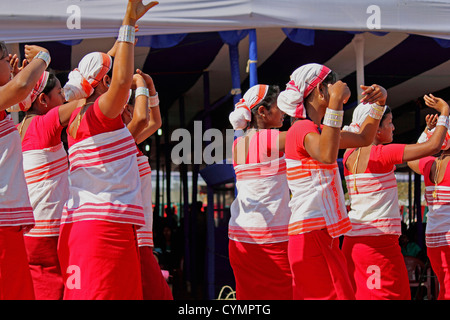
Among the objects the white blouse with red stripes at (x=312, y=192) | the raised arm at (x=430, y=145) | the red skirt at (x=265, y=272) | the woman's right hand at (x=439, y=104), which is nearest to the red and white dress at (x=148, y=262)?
the red skirt at (x=265, y=272)

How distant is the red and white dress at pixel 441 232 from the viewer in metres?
4.27

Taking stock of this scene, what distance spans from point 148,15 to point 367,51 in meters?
2.55

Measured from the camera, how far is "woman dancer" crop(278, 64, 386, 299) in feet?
8.77

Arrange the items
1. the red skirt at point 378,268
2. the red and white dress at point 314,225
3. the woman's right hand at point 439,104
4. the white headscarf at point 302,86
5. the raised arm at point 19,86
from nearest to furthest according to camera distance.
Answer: the raised arm at point 19,86 < the red and white dress at point 314,225 < the white headscarf at point 302,86 < the red skirt at point 378,268 < the woman's right hand at point 439,104

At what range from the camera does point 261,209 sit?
3.35 meters

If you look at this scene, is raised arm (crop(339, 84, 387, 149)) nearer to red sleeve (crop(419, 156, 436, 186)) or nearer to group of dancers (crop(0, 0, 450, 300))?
group of dancers (crop(0, 0, 450, 300))

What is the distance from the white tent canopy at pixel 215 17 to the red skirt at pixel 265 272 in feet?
6.18

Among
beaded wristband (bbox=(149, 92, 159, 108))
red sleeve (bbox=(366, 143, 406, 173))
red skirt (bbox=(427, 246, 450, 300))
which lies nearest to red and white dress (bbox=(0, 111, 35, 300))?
beaded wristband (bbox=(149, 92, 159, 108))

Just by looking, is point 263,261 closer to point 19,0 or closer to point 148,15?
point 148,15

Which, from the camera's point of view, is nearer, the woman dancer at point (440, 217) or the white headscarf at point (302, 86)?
the white headscarf at point (302, 86)

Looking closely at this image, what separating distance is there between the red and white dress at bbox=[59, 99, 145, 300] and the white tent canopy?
6.37 ft

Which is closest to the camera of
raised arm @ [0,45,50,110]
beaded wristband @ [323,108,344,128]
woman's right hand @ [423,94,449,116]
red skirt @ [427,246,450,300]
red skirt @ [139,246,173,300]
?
raised arm @ [0,45,50,110]

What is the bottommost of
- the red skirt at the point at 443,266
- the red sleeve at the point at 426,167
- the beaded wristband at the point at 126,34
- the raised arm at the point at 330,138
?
the red skirt at the point at 443,266

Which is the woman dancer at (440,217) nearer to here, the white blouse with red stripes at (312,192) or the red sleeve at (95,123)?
the white blouse with red stripes at (312,192)
